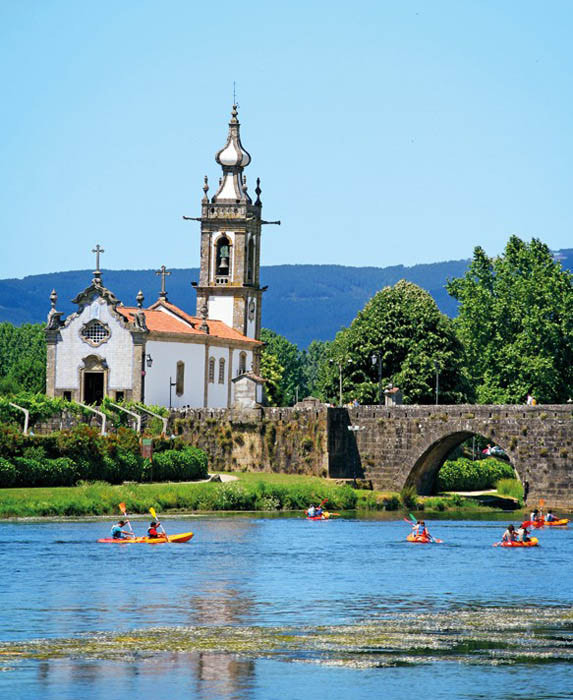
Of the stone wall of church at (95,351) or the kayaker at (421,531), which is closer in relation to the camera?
the kayaker at (421,531)

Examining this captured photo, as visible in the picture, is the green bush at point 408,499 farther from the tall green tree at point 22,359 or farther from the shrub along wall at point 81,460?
the tall green tree at point 22,359

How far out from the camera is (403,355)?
113 metres

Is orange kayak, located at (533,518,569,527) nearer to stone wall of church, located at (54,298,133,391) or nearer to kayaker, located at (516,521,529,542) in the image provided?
kayaker, located at (516,521,529,542)

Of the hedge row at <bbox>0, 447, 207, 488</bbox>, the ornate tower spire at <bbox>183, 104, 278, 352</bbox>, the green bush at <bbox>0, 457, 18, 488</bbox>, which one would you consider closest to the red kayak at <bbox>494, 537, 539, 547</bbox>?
the hedge row at <bbox>0, 447, 207, 488</bbox>

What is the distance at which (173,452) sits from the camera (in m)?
88.2

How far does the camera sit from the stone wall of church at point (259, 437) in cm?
9662

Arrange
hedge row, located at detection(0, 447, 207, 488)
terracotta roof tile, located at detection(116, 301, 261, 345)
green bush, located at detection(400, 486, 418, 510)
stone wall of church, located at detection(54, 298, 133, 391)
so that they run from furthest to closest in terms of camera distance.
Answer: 1. terracotta roof tile, located at detection(116, 301, 261, 345)
2. stone wall of church, located at detection(54, 298, 133, 391)
3. green bush, located at detection(400, 486, 418, 510)
4. hedge row, located at detection(0, 447, 207, 488)

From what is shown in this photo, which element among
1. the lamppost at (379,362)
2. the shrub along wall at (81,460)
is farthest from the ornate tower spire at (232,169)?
the shrub along wall at (81,460)

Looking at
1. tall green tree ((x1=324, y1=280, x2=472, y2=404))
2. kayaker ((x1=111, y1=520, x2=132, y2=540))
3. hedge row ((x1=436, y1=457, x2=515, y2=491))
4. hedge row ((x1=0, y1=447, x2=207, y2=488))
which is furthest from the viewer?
tall green tree ((x1=324, y1=280, x2=472, y2=404))

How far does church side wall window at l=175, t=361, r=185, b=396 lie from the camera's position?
107 m

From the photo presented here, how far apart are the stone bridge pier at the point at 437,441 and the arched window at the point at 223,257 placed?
87.2ft

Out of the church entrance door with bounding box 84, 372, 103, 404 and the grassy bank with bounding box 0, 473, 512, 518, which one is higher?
the church entrance door with bounding box 84, 372, 103, 404

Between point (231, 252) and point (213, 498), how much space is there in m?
39.3

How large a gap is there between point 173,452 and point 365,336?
93.0ft
